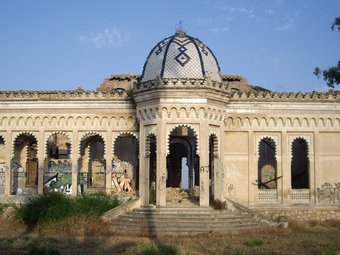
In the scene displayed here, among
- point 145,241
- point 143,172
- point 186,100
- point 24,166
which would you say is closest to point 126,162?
point 143,172

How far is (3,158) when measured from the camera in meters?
28.9

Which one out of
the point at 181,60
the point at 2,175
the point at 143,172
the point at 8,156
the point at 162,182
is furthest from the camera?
the point at 2,175

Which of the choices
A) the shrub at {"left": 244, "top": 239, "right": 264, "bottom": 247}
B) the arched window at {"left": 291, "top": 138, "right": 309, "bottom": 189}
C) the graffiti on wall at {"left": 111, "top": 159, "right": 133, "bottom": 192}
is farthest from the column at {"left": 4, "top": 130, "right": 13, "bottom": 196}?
the arched window at {"left": 291, "top": 138, "right": 309, "bottom": 189}

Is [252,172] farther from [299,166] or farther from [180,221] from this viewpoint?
[180,221]

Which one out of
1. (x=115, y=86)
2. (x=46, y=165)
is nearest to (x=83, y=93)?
(x=46, y=165)

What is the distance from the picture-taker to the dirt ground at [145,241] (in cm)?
1639

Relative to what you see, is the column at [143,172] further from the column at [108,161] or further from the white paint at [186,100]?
the column at [108,161]

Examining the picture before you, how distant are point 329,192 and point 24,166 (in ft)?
57.3

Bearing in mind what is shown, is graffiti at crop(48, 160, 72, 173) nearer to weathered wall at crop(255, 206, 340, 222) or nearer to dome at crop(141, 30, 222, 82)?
dome at crop(141, 30, 222, 82)

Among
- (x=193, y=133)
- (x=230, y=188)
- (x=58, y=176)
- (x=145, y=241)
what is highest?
(x=193, y=133)

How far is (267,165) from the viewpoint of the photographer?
2931 centimetres

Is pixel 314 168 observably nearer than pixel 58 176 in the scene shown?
Yes

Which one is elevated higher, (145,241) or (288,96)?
(288,96)

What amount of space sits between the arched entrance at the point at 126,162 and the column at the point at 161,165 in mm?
4207
